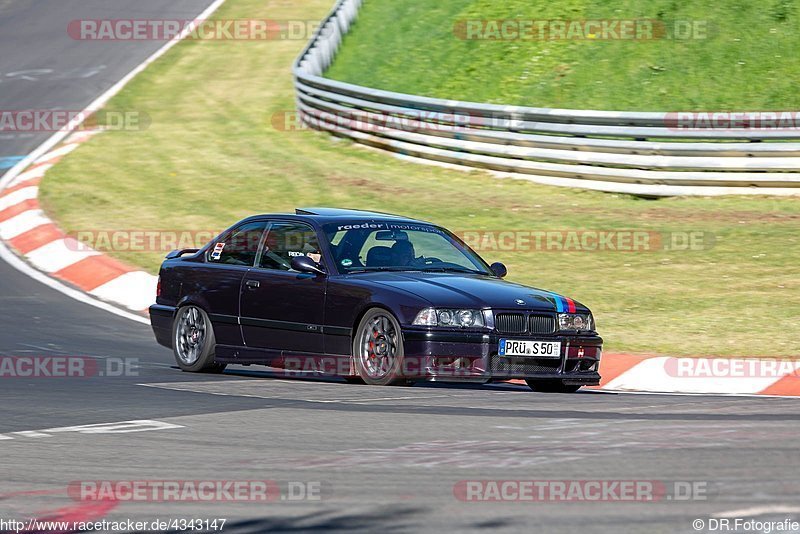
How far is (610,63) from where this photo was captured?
23797mm

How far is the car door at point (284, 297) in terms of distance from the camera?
34.0 feet

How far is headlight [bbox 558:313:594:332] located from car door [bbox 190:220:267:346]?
8.60ft

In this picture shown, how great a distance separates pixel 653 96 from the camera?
22391 millimetres

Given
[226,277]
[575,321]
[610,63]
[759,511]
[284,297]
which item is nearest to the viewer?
[759,511]

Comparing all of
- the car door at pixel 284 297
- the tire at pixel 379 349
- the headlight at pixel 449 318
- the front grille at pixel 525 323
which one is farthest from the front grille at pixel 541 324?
the car door at pixel 284 297

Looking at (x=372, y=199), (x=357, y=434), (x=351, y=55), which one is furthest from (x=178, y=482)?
(x=351, y=55)

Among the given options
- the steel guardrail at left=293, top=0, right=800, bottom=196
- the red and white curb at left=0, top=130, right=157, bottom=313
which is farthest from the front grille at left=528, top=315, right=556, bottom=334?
the steel guardrail at left=293, top=0, right=800, bottom=196

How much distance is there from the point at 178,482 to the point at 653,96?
17.4 m

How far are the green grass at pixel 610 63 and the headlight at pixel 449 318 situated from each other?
13021mm

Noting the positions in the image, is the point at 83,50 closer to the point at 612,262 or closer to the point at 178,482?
the point at 612,262

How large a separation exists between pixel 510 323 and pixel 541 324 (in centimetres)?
28

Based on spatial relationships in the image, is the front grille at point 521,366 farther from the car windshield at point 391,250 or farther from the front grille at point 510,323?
the car windshield at point 391,250

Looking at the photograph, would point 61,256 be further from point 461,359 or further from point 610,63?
point 610,63

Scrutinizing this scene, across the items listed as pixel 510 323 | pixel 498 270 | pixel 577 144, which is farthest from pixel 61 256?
pixel 510 323
